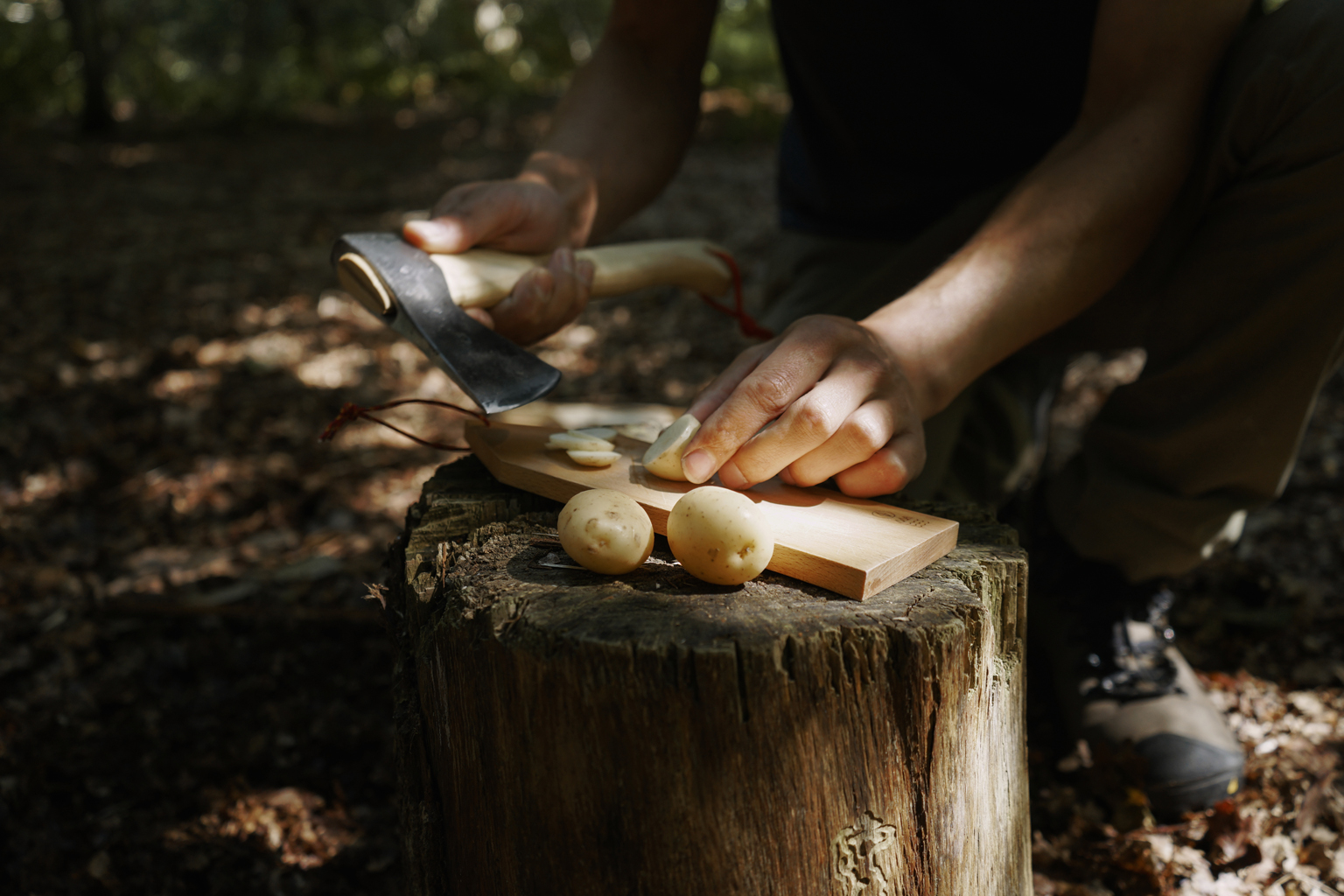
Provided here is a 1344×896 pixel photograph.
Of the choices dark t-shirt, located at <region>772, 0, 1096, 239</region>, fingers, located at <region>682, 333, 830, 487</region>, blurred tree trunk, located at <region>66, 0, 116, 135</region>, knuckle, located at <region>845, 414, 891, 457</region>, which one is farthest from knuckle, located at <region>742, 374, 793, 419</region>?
blurred tree trunk, located at <region>66, 0, 116, 135</region>

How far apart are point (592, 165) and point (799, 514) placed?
4.11ft

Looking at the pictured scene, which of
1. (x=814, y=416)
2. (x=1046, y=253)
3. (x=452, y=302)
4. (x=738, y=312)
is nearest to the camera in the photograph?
(x=814, y=416)

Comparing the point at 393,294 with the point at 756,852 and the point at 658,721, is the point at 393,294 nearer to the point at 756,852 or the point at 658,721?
the point at 658,721

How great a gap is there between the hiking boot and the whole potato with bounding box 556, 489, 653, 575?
128 cm

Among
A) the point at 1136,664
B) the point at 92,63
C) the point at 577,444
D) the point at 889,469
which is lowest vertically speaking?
the point at 1136,664

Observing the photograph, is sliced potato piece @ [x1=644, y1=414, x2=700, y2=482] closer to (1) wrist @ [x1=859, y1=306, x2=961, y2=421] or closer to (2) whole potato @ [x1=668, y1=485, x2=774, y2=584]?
(2) whole potato @ [x1=668, y1=485, x2=774, y2=584]

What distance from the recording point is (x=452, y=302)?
1.72m

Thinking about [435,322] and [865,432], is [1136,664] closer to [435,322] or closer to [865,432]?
[865,432]

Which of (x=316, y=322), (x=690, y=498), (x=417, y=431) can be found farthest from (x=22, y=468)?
(x=690, y=498)

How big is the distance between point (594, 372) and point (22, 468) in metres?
2.36

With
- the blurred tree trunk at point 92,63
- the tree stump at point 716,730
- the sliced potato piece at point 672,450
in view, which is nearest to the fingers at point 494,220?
the sliced potato piece at point 672,450

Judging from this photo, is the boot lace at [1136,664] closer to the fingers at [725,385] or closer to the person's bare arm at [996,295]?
the person's bare arm at [996,295]

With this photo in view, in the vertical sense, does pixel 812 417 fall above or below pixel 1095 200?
below

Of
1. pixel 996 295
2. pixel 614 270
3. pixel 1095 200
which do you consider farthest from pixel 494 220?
pixel 1095 200
